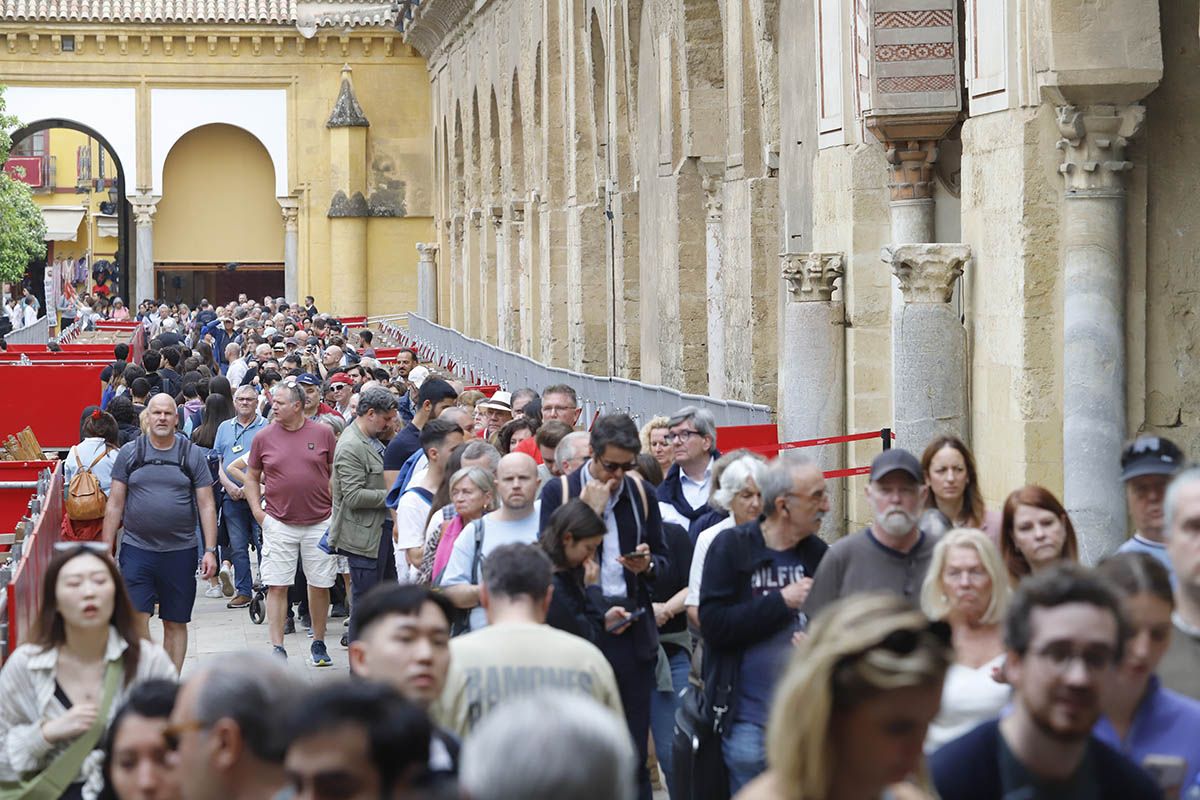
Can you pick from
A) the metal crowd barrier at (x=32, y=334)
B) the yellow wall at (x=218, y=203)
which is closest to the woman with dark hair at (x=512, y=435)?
the metal crowd barrier at (x=32, y=334)

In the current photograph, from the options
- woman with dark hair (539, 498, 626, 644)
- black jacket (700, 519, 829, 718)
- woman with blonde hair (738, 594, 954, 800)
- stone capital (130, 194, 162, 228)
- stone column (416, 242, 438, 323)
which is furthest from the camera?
stone capital (130, 194, 162, 228)

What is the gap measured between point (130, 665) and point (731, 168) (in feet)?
46.2

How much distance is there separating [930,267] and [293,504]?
3937 millimetres

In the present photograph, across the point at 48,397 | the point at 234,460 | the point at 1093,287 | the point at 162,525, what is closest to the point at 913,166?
the point at 1093,287

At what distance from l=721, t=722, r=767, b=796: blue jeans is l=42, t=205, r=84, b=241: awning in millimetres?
67231

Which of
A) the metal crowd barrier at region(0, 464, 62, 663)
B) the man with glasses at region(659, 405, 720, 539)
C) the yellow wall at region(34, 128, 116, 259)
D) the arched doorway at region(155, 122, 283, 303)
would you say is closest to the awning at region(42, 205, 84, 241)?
the yellow wall at region(34, 128, 116, 259)

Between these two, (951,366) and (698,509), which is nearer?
(698,509)

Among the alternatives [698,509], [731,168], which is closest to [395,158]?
[731,168]

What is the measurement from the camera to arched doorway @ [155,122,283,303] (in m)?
53.2

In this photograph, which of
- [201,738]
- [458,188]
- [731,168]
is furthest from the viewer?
[458,188]

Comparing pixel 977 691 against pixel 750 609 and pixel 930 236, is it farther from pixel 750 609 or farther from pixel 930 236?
pixel 930 236

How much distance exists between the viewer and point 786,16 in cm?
1714

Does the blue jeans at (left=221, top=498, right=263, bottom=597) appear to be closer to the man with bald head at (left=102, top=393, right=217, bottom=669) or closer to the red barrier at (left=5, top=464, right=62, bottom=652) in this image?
the red barrier at (left=5, top=464, right=62, bottom=652)

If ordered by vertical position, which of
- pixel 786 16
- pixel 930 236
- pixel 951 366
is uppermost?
pixel 786 16
